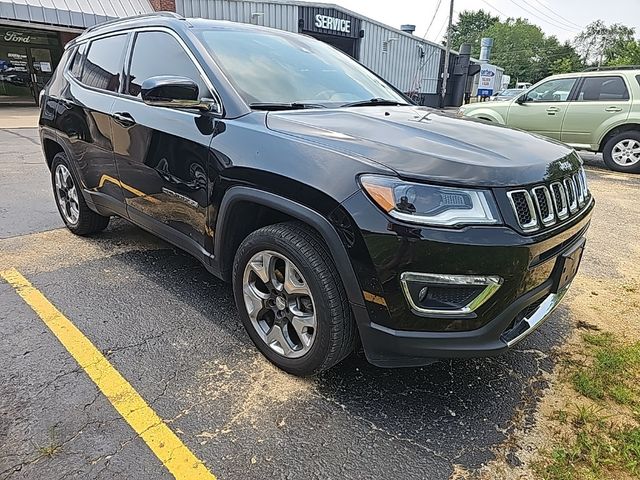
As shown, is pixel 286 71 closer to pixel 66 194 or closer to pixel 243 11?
pixel 66 194

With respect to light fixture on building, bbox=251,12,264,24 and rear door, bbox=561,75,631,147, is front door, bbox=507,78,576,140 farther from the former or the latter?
light fixture on building, bbox=251,12,264,24

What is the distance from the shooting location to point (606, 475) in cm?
191

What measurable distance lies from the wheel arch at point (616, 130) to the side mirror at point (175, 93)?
864 centimetres

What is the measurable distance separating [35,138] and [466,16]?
115585 mm

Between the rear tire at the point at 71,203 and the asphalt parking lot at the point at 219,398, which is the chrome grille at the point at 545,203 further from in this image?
the rear tire at the point at 71,203

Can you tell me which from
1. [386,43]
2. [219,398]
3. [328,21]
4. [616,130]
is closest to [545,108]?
[616,130]

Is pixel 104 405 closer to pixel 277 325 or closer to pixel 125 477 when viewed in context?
pixel 125 477

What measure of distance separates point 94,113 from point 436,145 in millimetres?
2794

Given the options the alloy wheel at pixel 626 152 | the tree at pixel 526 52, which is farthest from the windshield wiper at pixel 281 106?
the tree at pixel 526 52

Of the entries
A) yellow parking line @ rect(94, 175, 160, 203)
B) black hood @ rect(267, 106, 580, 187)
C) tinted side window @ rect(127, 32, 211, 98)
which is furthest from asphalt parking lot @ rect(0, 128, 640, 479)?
tinted side window @ rect(127, 32, 211, 98)

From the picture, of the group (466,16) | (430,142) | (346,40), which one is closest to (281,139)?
(430,142)

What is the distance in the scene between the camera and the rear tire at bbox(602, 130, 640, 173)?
8.55m

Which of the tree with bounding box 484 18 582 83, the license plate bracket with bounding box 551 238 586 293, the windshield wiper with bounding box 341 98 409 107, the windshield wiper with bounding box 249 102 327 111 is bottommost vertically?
the license plate bracket with bounding box 551 238 586 293

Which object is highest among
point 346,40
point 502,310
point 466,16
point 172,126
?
point 466,16
